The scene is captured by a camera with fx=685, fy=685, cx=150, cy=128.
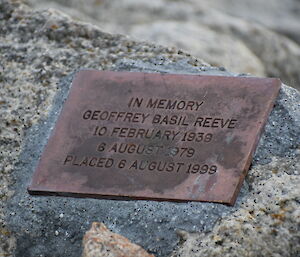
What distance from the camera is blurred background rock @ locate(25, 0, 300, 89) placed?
4.18 metres

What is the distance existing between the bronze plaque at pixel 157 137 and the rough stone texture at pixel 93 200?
0.15 ft

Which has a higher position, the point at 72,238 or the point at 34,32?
the point at 34,32

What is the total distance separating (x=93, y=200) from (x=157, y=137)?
289 mm

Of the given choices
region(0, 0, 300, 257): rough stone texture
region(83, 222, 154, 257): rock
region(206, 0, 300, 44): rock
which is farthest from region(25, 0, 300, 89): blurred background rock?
region(83, 222, 154, 257): rock

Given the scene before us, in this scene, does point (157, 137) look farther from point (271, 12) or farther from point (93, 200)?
point (271, 12)

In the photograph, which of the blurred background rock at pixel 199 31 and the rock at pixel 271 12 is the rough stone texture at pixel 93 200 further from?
the rock at pixel 271 12

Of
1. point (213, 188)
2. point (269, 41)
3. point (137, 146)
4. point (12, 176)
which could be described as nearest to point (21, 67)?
point (12, 176)

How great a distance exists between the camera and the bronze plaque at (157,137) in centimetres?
208

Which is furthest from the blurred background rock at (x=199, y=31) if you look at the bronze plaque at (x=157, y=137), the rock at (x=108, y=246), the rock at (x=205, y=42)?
the rock at (x=108, y=246)

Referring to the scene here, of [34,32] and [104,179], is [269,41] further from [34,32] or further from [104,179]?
[104,179]

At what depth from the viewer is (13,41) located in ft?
9.12

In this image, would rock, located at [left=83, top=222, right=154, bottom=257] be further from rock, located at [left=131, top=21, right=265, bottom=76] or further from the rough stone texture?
rock, located at [left=131, top=21, right=265, bottom=76]

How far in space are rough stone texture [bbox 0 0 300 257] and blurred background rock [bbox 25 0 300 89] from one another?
4.62ft

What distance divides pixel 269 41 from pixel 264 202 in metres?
2.82
